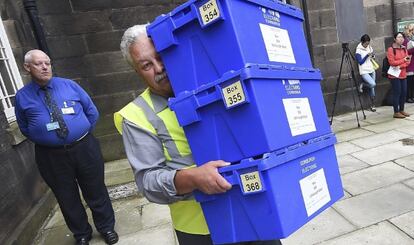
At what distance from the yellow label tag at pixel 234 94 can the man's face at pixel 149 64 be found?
325 mm

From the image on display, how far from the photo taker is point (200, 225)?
4.83 ft

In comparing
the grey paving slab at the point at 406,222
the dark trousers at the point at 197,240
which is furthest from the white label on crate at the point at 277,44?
the grey paving slab at the point at 406,222

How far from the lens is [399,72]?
20.2ft

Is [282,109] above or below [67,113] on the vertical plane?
below

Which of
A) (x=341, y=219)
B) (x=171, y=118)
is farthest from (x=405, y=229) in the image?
(x=171, y=118)

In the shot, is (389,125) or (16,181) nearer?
(16,181)

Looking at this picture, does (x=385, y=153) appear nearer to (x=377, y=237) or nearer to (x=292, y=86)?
(x=377, y=237)

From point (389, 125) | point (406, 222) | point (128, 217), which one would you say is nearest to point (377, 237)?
point (406, 222)

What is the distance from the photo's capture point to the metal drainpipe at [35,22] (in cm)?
484

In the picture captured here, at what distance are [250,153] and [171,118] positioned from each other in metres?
0.38

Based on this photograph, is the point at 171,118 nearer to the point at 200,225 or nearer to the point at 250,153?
the point at 250,153

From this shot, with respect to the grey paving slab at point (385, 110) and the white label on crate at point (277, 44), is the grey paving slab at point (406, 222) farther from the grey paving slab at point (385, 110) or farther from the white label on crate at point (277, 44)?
the grey paving slab at point (385, 110)

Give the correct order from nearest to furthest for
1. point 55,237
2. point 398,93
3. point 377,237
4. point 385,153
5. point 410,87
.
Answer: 1. point 377,237
2. point 55,237
3. point 385,153
4. point 398,93
5. point 410,87

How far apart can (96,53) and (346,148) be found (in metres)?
4.29
